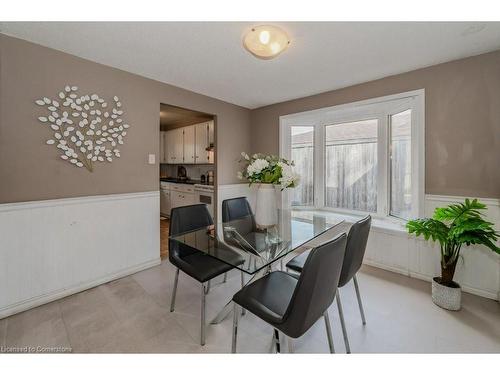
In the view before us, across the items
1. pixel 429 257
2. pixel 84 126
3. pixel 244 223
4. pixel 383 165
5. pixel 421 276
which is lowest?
pixel 421 276

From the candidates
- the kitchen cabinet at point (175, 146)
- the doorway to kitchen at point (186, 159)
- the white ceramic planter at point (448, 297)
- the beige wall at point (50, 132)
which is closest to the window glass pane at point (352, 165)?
the white ceramic planter at point (448, 297)

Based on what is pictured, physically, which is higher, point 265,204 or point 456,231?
point 265,204

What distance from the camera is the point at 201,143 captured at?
4.38m

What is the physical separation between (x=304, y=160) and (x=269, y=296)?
2611 millimetres

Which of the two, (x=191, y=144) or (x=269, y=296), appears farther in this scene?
(x=191, y=144)

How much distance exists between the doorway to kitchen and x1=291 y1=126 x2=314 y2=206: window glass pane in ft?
4.41

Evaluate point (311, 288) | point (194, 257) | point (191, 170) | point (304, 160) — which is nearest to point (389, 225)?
point (304, 160)

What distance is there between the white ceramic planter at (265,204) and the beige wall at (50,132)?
146cm

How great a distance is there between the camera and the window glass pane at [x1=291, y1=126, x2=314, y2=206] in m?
3.54

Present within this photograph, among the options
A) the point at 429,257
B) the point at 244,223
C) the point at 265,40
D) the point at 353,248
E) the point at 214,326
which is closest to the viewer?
the point at 353,248

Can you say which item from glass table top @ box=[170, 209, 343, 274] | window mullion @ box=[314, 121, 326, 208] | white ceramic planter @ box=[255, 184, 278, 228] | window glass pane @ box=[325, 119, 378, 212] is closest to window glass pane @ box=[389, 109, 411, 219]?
window glass pane @ box=[325, 119, 378, 212]

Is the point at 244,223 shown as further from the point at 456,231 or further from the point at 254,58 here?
the point at 456,231
